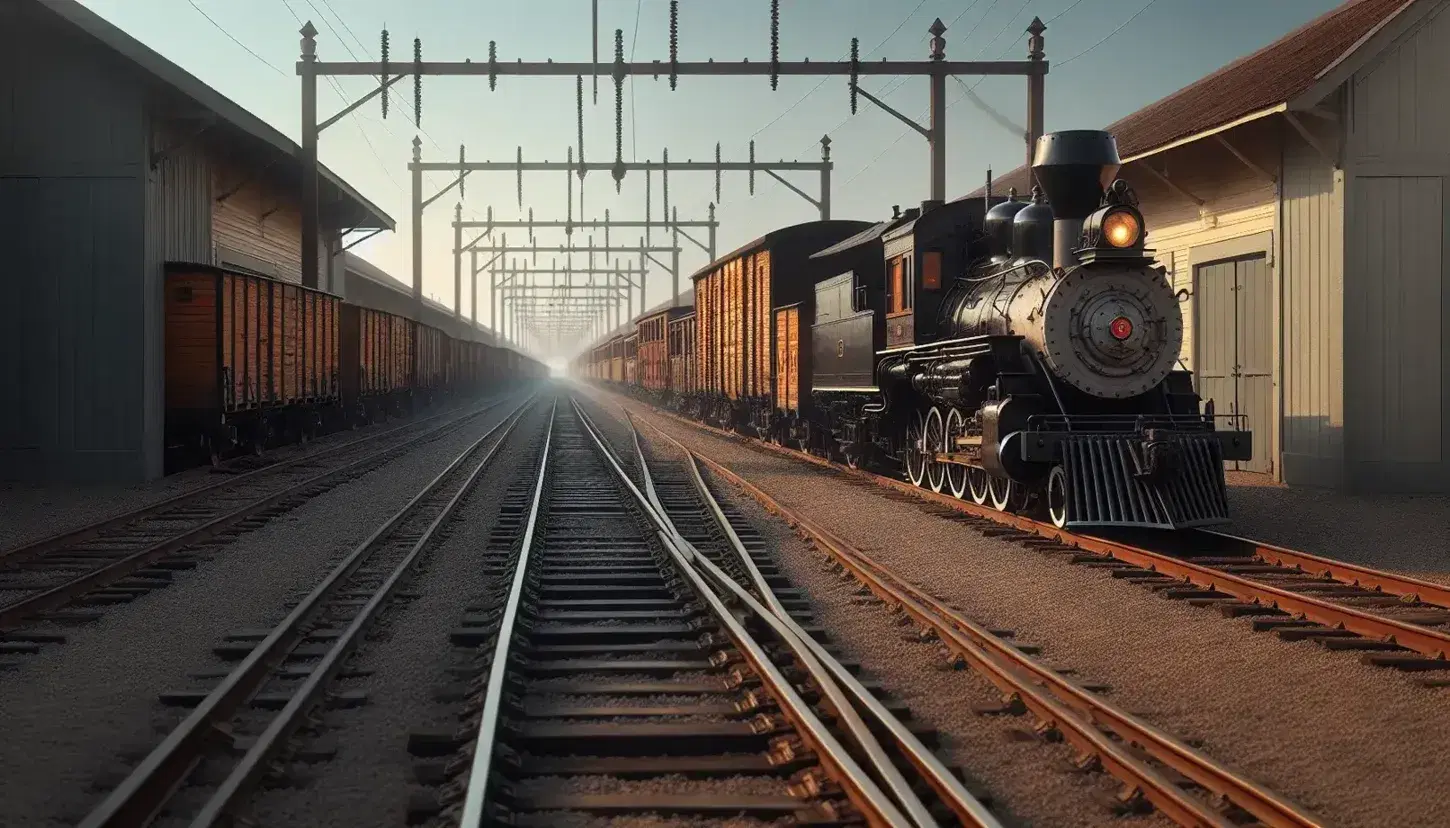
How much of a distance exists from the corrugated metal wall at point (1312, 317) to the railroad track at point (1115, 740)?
936 centimetres

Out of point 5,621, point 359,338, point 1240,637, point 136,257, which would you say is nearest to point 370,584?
point 5,621

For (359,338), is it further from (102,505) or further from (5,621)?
(5,621)

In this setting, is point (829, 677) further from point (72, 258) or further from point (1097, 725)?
point (72, 258)

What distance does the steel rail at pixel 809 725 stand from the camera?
12.4 feet

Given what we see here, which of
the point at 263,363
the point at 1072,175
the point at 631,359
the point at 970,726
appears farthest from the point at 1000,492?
the point at 631,359

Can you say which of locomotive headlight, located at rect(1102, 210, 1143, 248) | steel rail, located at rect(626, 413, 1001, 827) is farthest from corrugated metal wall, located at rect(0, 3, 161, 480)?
locomotive headlight, located at rect(1102, 210, 1143, 248)

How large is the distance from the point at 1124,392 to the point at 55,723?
29.2ft

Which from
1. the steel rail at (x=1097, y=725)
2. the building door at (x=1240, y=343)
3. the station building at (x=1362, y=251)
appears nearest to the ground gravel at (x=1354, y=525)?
the station building at (x=1362, y=251)

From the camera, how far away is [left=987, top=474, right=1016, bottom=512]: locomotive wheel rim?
12.1 m

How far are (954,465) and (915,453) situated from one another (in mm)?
1278

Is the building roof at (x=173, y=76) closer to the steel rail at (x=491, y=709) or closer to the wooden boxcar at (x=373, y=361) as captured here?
the wooden boxcar at (x=373, y=361)

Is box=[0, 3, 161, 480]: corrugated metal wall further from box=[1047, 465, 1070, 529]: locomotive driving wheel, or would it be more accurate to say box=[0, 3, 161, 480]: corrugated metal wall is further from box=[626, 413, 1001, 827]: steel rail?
box=[626, 413, 1001, 827]: steel rail

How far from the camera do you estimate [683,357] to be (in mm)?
37031

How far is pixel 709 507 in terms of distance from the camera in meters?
12.7
